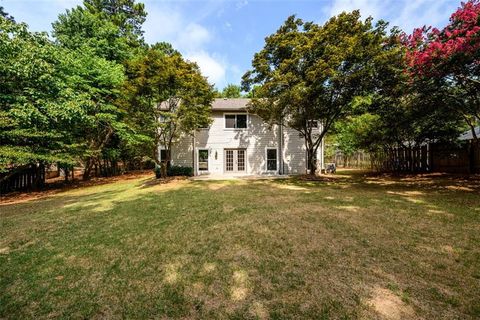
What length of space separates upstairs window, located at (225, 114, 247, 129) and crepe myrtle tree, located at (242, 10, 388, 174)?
11.6 ft

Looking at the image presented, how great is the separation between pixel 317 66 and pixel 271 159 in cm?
792

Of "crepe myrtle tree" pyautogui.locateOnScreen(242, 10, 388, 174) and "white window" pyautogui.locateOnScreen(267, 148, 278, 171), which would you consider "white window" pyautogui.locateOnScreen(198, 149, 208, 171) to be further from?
"crepe myrtle tree" pyautogui.locateOnScreen(242, 10, 388, 174)

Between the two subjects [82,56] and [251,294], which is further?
[82,56]

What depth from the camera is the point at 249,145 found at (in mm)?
16969

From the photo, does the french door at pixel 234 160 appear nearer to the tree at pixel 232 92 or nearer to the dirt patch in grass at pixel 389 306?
the dirt patch in grass at pixel 389 306

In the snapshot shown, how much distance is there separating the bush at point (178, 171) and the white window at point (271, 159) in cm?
603

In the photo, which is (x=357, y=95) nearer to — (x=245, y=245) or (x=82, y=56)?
(x=245, y=245)

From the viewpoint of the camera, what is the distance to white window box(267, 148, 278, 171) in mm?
17141

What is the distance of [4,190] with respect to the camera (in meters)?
12.2

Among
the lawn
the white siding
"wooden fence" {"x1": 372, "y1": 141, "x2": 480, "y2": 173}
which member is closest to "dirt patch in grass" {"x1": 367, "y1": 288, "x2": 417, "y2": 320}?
the lawn

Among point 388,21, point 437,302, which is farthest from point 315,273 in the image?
point 388,21

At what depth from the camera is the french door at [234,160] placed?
16969mm

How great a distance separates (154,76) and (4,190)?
1048 centimetres

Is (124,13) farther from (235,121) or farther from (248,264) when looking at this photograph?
(248,264)
